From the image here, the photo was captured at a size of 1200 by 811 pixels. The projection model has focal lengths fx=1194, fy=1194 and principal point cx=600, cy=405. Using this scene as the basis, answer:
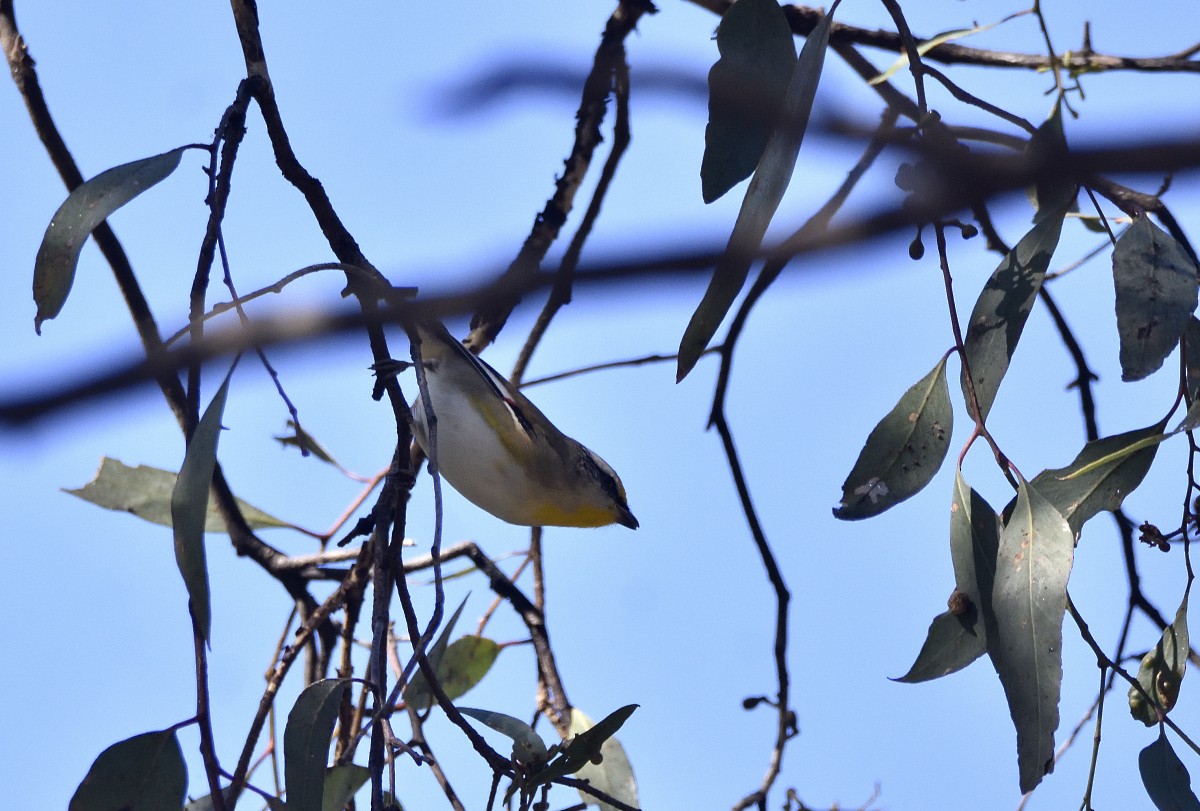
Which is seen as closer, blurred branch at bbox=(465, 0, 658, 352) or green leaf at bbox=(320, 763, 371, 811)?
Result: green leaf at bbox=(320, 763, 371, 811)

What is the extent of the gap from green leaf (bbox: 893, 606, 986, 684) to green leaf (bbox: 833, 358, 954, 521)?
23cm

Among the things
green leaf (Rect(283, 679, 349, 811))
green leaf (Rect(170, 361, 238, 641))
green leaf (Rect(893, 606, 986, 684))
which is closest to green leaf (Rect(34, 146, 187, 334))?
green leaf (Rect(170, 361, 238, 641))

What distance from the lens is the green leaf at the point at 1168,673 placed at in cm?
201

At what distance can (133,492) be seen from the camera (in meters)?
2.97

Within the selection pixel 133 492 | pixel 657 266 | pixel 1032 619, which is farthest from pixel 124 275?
pixel 657 266

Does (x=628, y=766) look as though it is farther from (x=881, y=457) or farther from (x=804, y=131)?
(x=804, y=131)

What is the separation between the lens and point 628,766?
2.59m

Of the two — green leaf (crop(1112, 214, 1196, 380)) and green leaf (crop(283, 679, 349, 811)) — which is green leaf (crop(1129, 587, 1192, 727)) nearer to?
green leaf (crop(1112, 214, 1196, 380))

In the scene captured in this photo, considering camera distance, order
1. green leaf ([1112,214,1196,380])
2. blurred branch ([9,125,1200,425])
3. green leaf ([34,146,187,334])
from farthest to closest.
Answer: green leaf ([1112,214,1196,380])
green leaf ([34,146,187,334])
blurred branch ([9,125,1200,425])

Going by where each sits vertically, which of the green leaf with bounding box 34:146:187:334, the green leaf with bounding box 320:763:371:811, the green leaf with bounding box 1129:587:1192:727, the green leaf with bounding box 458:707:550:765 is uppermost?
the green leaf with bounding box 34:146:187:334

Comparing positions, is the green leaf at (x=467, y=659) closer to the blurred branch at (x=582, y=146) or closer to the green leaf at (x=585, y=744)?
the blurred branch at (x=582, y=146)

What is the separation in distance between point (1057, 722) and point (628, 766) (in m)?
1.04

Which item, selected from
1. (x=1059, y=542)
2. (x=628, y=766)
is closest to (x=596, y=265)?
(x=1059, y=542)

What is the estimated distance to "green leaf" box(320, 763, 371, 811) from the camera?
209 centimetres
